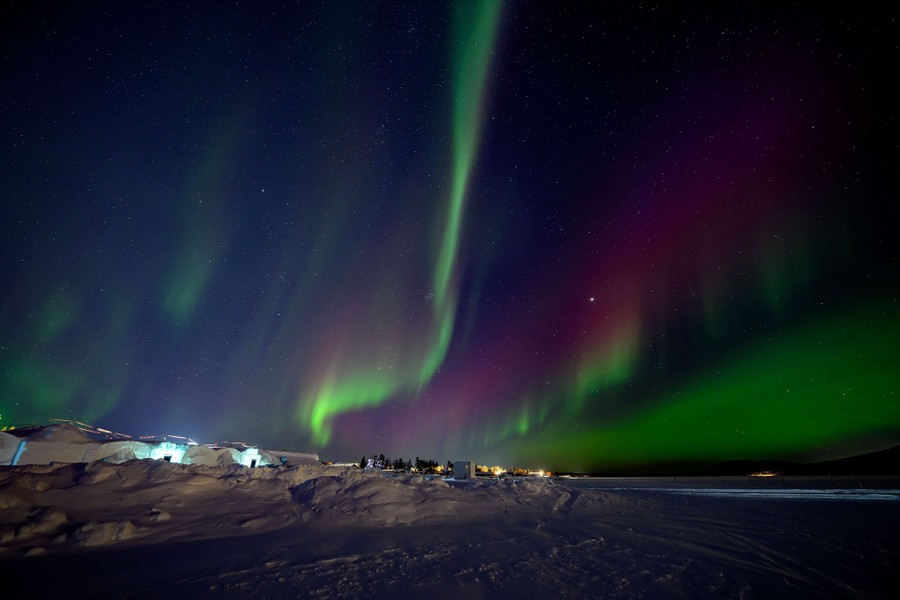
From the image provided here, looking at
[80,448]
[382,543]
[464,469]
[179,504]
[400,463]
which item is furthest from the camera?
[400,463]

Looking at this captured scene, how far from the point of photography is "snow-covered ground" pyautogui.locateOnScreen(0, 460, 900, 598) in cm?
636

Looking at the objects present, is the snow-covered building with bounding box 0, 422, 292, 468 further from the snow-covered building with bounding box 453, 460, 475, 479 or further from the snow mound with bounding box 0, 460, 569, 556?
the snow-covered building with bounding box 453, 460, 475, 479

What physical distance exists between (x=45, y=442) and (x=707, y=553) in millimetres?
47823

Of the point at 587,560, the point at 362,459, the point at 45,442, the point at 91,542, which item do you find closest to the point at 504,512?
the point at 587,560

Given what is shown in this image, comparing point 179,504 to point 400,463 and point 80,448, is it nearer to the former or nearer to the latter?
point 80,448

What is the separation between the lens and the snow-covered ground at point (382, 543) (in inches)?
251

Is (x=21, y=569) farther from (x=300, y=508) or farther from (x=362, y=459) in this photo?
(x=362, y=459)

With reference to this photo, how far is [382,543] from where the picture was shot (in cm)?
944

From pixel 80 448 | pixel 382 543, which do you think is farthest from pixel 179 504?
pixel 80 448

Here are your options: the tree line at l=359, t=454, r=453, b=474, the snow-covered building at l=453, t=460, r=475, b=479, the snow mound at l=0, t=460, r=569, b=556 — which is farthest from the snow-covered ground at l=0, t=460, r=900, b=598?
the tree line at l=359, t=454, r=453, b=474

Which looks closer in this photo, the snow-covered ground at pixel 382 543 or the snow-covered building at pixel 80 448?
the snow-covered ground at pixel 382 543

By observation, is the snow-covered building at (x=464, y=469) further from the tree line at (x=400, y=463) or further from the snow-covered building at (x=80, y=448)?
the tree line at (x=400, y=463)

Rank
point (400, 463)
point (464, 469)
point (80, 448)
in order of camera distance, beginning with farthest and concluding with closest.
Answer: point (400, 463) < point (464, 469) < point (80, 448)

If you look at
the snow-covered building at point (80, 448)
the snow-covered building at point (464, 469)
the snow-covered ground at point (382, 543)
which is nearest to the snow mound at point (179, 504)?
the snow-covered ground at point (382, 543)
